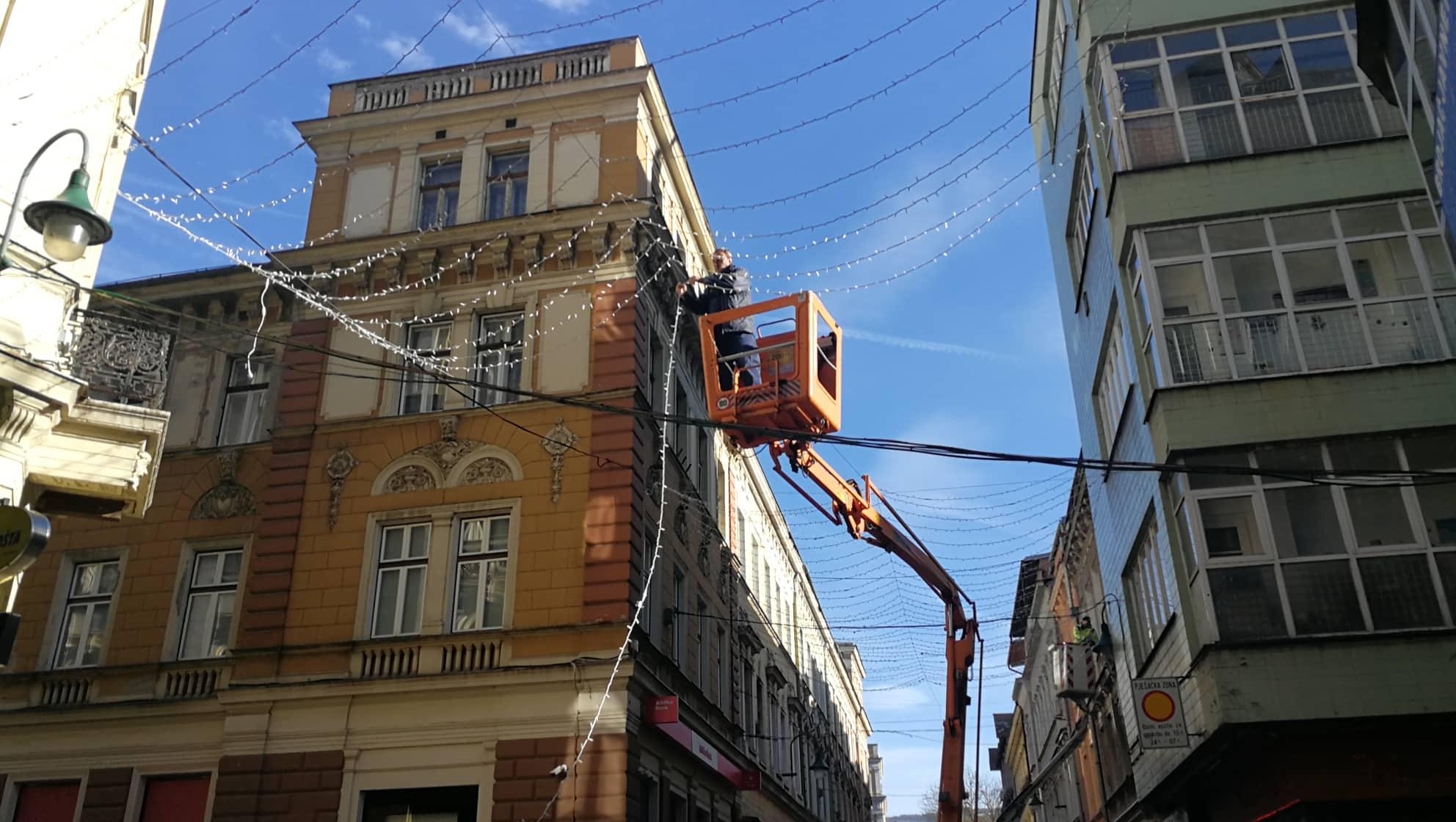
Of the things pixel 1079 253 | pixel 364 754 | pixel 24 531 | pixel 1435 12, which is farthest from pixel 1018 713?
pixel 24 531

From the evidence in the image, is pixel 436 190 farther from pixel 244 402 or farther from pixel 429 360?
pixel 244 402

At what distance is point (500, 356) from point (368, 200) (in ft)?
15.5

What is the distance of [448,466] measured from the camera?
62.2ft

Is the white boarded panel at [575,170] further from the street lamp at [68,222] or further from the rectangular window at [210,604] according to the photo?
the street lamp at [68,222]

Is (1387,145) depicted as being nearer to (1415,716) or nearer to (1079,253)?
(1079,253)

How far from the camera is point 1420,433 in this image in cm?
1312

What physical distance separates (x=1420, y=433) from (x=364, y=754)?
15227 mm

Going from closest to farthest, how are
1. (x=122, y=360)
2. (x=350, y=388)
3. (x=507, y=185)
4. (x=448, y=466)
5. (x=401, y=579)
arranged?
1. (x=122, y=360)
2. (x=401, y=579)
3. (x=448, y=466)
4. (x=350, y=388)
5. (x=507, y=185)

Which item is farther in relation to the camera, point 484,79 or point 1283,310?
point 484,79

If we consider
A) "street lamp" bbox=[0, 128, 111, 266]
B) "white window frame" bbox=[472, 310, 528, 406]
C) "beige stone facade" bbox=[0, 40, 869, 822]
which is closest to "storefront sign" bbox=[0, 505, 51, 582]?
"street lamp" bbox=[0, 128, 111, 266]

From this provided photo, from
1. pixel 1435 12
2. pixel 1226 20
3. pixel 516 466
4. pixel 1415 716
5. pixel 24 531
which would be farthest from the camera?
pixel 516 466

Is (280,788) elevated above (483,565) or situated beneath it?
situated beneath

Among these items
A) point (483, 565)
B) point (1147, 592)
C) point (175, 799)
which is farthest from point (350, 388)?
point (1147, 592)

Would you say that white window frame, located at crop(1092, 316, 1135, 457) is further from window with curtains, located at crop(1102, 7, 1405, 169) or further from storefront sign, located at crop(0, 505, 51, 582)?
storefront sign, located at crop(0, 505, 51, 582)
